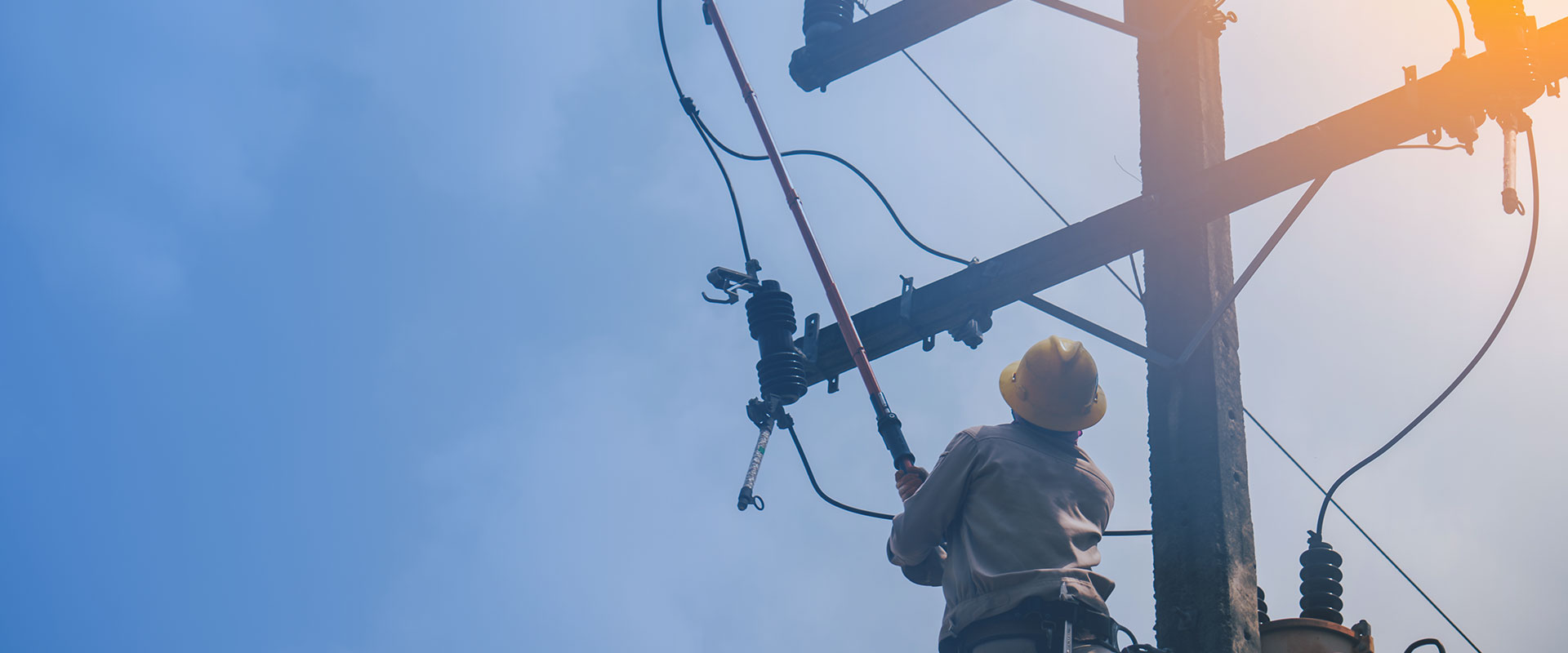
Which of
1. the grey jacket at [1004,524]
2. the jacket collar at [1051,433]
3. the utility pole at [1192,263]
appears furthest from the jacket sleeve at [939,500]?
the utility pole at [1192,263]

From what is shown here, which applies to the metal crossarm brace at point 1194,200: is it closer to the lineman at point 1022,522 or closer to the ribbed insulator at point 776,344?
the ribbed insulator at point 776,344

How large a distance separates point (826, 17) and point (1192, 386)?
2.43 meters

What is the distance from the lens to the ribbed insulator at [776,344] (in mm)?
5449

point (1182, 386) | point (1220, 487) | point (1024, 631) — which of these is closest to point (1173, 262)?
point (1182, 386)

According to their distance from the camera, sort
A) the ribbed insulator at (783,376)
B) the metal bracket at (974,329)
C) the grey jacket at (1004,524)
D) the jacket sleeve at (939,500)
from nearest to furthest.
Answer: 1. the grey jacket at (1004,524)
2. the jacket sleeve at (939,500)
3. the metal bracket at (974,329)
4. the ribbed insulator at (783,376)

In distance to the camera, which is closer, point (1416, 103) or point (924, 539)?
point (924, 539)

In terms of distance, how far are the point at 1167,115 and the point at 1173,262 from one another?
0.61 metres

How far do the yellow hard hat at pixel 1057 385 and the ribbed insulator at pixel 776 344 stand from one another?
1.43 meters

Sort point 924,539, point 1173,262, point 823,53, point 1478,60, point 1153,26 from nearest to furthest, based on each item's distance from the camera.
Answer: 1. point 924,539
2. point 1478,60
3. point 1173,262
4. point 1153,26
5. point 823,53

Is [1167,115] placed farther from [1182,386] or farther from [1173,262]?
[1182,386]

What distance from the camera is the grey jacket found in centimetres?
376

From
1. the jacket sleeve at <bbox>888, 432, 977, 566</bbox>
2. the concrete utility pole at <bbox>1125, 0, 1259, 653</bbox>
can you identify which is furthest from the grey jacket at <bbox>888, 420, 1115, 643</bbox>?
the concrete utility pole at <bbox>1125, 0, 1259, 653</bbox>

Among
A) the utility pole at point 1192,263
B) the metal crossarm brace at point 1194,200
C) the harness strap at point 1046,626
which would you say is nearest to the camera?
the harness strap at point 1046,626

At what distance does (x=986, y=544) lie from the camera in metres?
3.87
